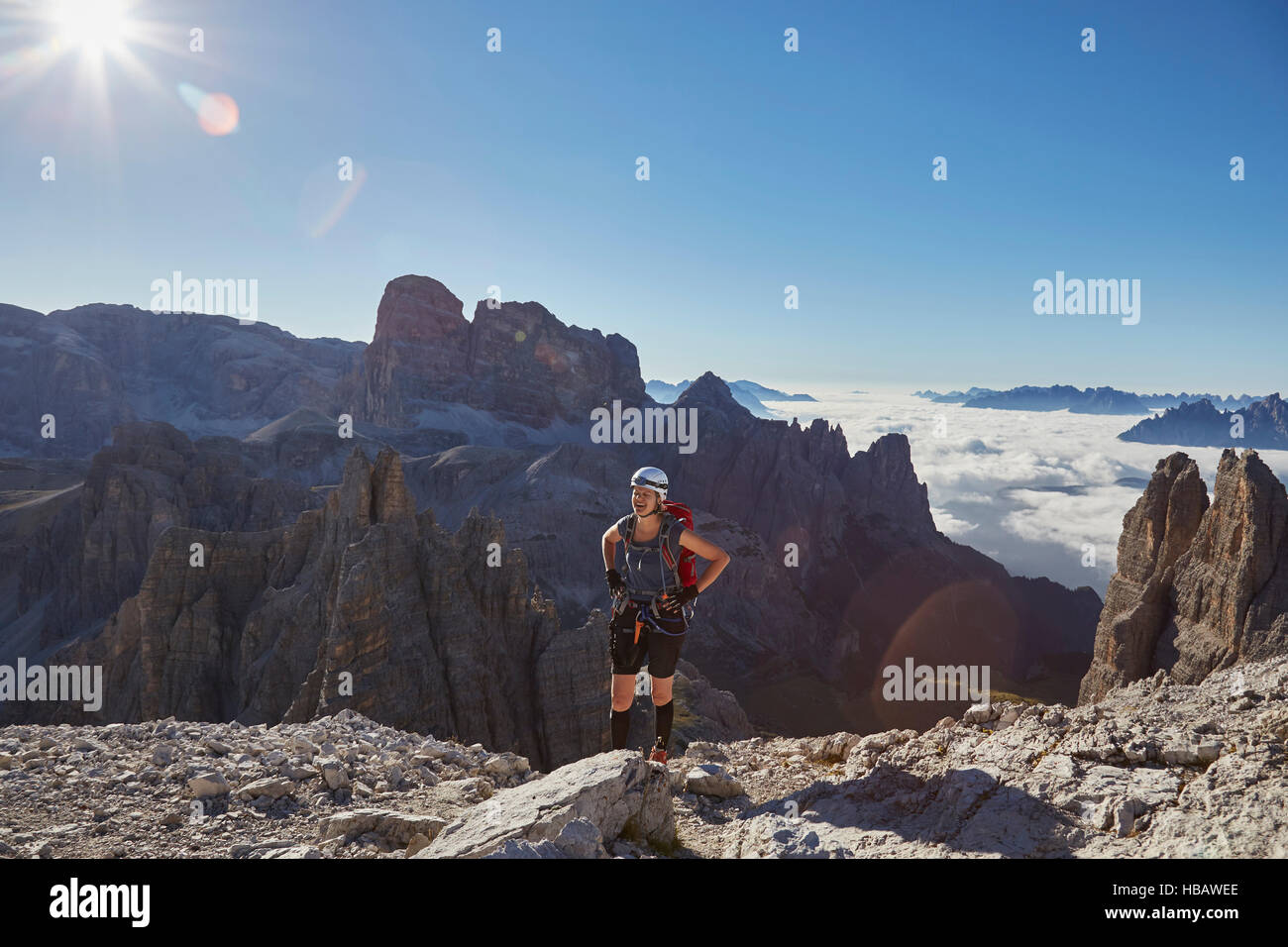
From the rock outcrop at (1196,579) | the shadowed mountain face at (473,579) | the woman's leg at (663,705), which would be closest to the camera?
the woman's leg at (663,705)

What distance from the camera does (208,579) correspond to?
141 feet

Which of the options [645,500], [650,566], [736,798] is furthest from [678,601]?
[736,798]

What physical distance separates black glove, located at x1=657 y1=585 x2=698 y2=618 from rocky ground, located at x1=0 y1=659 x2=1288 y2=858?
2056mm

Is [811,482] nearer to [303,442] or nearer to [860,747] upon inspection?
[303,442]

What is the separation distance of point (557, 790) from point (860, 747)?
5.32m

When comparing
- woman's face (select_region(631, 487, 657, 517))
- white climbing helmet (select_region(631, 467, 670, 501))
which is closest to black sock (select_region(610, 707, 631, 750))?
woman's face (select_region(631, 487, 657, 517))

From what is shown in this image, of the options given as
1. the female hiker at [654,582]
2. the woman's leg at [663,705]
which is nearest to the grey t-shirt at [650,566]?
the female hiker at [654,582]

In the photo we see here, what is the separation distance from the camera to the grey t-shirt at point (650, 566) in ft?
28.9

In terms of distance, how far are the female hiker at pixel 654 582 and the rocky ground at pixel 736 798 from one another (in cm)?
159

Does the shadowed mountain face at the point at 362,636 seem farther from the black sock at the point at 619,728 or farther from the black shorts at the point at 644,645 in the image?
the black shorts at the point at 644,645

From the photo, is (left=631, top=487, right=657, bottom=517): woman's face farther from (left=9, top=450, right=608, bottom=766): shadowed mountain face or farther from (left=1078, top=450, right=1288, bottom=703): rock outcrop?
(left=1078, top=450, right=1288, bottom=703): rock outcrop

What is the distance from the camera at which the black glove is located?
871cm

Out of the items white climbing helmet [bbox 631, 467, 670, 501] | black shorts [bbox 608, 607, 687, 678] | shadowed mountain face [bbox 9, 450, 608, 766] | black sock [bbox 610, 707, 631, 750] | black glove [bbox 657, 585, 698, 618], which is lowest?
shadowed mountain face [bbox 9, 450, 608, 766]

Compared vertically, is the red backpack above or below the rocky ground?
A: above
